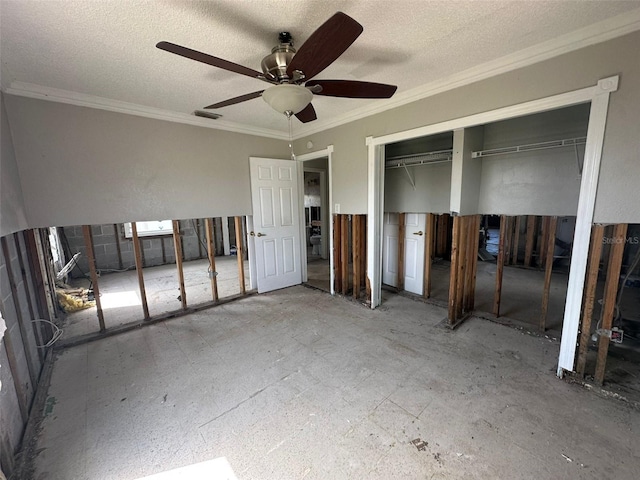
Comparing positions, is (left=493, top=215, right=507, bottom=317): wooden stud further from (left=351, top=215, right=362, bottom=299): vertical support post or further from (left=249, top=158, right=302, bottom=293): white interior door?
(left=249, top=158, right=302, bottom=293): white interior door

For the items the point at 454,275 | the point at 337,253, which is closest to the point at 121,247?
the point at 337,253

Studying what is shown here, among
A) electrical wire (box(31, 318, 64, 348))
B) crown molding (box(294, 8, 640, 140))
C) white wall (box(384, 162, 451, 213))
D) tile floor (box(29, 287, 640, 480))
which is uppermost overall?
crown molding (box(294, 8, 640, 140))

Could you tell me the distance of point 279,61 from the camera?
1.62 metres

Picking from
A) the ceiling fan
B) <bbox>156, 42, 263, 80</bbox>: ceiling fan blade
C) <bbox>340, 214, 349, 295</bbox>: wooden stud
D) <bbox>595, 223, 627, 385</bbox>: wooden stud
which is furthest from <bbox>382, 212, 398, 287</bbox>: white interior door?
<bbox>156, 42, 263, 80</bbox>: ceiling fan blade

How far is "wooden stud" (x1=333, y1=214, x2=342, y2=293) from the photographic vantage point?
147 inches

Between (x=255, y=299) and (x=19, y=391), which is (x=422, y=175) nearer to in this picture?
(x=255, y=299)

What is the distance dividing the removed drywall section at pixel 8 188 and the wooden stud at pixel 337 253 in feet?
10.2

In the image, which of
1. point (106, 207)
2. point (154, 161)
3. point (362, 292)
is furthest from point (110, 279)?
point (362, 292)

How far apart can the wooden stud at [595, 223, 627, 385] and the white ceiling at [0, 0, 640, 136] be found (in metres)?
1.28

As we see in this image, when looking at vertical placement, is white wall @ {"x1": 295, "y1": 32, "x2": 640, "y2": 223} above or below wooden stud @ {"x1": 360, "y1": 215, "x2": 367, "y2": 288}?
above

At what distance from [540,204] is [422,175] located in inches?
54.1

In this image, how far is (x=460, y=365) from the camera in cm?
219

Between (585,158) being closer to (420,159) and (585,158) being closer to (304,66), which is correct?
(420,159)

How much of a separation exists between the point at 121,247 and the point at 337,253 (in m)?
4.98
